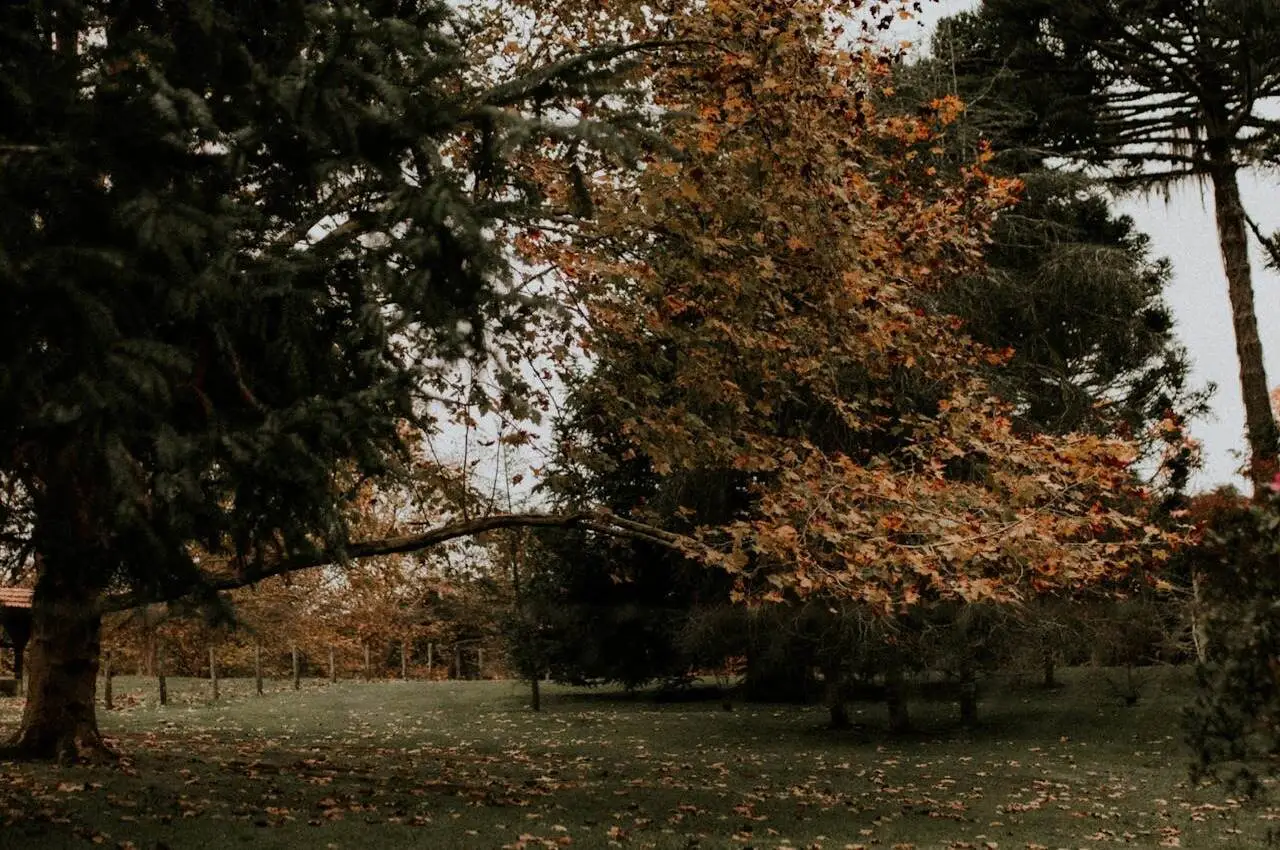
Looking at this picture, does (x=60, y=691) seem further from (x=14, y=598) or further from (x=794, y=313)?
(x=794, y=313)

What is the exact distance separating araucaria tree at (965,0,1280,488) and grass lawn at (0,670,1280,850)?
6.36m

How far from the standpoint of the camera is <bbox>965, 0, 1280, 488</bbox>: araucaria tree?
669 inches

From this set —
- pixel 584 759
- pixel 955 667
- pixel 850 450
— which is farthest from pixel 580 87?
pixel 955 667

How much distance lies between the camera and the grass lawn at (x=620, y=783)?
8438 mm

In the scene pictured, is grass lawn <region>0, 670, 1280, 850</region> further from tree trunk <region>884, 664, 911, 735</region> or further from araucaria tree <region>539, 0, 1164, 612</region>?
araucaria tree <region>539, 0, 1164, 612</region>

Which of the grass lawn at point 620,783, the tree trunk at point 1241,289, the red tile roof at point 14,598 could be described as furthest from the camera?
the tree trunk at point 1241,289

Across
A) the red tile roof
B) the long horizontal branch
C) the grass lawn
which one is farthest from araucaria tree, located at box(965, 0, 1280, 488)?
the red tile roof

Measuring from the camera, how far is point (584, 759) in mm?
14875

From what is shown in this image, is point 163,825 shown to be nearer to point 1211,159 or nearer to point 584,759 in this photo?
point 584,759

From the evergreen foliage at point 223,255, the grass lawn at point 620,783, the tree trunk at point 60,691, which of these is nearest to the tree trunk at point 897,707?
the grass lawn at point 620,783

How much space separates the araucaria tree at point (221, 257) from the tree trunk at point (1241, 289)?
15.1m

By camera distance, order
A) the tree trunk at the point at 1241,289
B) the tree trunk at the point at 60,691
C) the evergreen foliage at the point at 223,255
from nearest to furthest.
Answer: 1. the evergreen foliage at the point at 223,255
2. the tree trunk at the point at 60,691
3. the tree trunk at the point at 1241,289

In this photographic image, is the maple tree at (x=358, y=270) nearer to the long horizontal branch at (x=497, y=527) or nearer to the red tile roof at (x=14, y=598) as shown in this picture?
the long horizontal branch at (x=497, y=527)

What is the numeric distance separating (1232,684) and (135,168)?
17.5ft
